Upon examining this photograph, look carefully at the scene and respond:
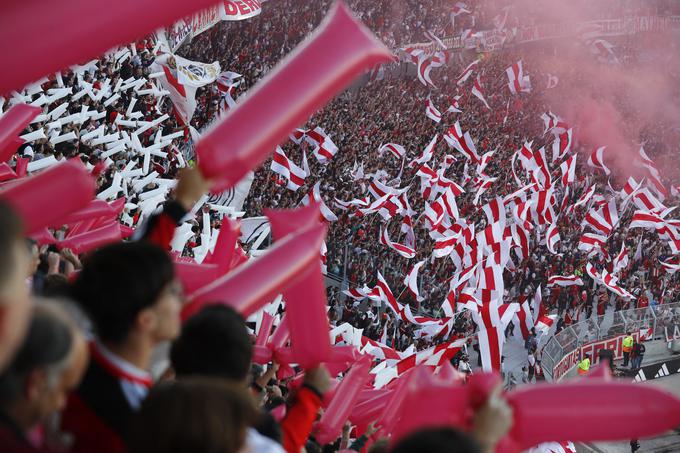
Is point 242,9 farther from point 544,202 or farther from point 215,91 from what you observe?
point 544,202

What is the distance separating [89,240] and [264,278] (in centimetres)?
286

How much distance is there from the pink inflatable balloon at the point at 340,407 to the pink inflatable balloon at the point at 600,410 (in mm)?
2355

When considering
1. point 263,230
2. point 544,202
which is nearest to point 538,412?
point 263,230

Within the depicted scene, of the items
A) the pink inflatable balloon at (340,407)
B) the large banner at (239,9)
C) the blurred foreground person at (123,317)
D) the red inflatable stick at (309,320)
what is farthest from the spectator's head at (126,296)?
the large banner at (239,9)

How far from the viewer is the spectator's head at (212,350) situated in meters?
2.47

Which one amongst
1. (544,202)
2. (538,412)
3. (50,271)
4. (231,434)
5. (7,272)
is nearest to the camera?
(7,272)

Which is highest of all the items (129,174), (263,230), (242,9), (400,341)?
(242,9)

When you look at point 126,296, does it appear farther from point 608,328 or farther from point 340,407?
point 608,328

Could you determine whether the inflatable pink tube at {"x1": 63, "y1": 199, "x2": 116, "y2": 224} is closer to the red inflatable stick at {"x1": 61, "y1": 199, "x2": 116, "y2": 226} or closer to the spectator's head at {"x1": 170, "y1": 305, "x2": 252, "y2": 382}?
the red inflatable stick at {"x1": 61, "y1": 199, "x2": 116, "y2": 226}

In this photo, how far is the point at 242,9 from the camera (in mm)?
21422

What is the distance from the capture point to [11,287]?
1603 mm

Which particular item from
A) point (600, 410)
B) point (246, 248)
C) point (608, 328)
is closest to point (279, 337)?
point (600, 410)

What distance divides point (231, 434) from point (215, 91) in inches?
765

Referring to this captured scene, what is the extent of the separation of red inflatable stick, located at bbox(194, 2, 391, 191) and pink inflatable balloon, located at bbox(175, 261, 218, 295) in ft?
3.22
